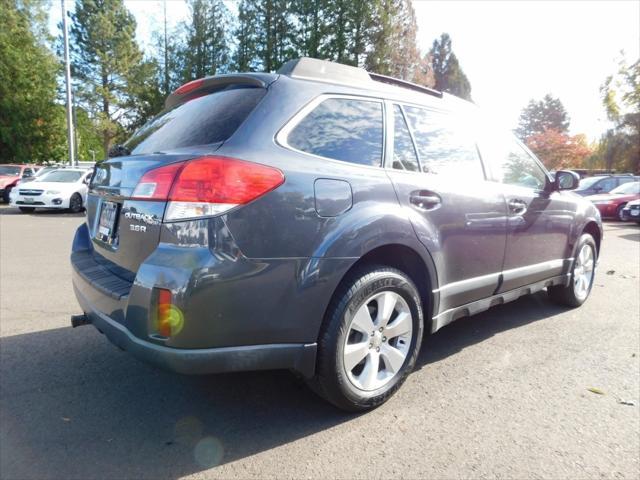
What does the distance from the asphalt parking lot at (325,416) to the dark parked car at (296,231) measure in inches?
13.5

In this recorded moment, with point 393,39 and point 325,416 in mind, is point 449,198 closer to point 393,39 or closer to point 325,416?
point 325,416

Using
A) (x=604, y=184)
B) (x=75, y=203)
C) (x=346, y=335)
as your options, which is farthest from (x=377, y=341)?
(x=604, y=184)

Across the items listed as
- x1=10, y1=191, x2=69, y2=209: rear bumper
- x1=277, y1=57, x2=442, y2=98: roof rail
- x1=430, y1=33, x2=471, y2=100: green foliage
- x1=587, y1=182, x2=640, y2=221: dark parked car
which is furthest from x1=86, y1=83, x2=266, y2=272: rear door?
x1=430, y1=33, x2=471, y2=100: green foliage

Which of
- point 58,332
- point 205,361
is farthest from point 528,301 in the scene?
point 58,332

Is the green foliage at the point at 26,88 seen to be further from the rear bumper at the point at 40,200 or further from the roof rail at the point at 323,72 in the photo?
the roof rail at the point at 323,72

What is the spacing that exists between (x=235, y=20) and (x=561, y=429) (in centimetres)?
2756

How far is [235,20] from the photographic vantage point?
25969 mm

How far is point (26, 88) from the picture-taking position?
30.3 metres

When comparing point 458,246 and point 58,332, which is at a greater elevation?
point 458,246

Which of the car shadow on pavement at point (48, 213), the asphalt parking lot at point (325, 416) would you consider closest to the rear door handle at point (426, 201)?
the asphalt parking lot at point (325, 416)

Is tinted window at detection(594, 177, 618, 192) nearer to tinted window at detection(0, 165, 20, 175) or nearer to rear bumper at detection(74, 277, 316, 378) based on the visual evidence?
rear bumper at detection(74, 277, 316, 378)

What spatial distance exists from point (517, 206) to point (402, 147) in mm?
1286

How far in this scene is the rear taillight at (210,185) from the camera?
206 cm

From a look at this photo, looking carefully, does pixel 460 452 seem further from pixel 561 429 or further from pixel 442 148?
pixel 442 148
